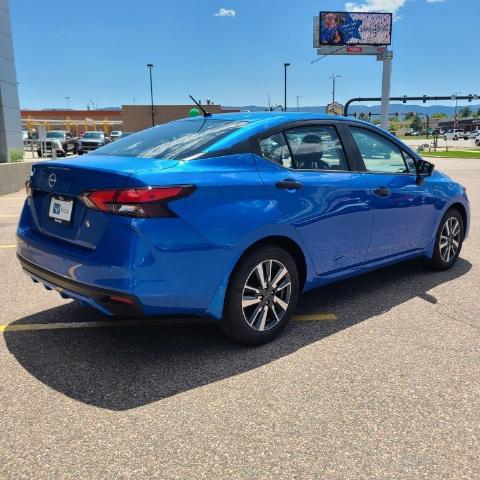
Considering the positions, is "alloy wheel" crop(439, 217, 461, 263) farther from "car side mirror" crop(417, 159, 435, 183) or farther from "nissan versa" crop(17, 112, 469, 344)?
"nissan versa" crop(17, 112, 469, 344)

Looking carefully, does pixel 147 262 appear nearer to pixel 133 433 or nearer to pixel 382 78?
pixel 133 433

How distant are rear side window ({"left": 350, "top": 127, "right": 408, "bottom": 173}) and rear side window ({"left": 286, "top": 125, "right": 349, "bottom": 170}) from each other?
279 millimetres

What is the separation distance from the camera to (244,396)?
2.95 metres

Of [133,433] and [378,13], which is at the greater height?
[378,13]

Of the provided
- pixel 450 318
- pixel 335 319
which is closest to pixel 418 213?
pixel 450 318

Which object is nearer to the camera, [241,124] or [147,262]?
[147,262]

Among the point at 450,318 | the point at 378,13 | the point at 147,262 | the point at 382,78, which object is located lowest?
the point at 450,318

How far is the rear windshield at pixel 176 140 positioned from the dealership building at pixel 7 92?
49.3 feet

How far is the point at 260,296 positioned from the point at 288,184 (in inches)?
32.2

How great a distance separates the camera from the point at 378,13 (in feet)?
166

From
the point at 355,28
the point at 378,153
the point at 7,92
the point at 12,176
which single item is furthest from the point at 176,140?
the point at 355,28

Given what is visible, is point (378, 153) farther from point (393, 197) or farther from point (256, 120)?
point (256, 120)

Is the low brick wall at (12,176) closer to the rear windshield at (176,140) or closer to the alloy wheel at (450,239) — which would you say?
the rear windshield at (176,140)

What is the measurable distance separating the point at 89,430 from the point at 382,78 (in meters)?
48.3
